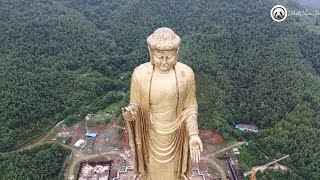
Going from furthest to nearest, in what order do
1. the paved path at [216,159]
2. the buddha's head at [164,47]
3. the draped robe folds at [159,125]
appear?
the paved path at [216,159], the draped robe folds at [159,125], the buddha's head at [164,47]

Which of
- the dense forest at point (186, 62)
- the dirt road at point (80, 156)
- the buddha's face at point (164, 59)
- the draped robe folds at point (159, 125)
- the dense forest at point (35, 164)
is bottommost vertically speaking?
the dirt road at point (80, 156)

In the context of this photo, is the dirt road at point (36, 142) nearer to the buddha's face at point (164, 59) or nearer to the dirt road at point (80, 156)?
the dirt road at point (80, 156)

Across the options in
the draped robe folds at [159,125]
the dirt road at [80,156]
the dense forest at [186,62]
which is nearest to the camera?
the draped robe folds at [159,125]

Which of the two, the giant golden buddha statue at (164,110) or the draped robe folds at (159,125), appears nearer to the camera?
the giant golden buddha statue at (164,110)

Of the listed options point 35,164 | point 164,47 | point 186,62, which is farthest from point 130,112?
point 186,62

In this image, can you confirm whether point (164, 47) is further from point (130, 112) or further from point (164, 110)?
point (130, 112)

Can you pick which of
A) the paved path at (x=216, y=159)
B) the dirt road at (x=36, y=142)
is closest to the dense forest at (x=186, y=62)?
the dirt road at (x=36, y=142)

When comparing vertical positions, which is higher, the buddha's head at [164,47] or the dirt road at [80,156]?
the buddha's head at [164,47]
